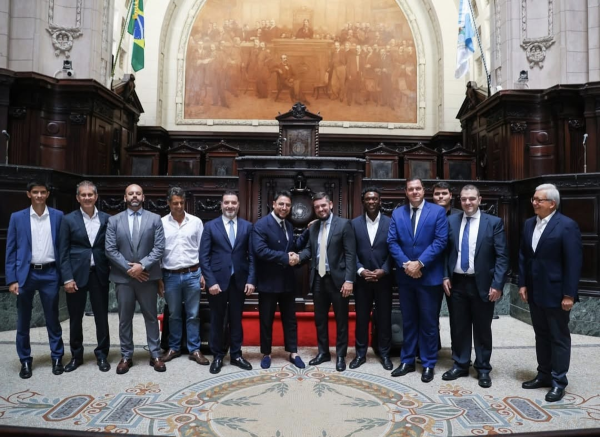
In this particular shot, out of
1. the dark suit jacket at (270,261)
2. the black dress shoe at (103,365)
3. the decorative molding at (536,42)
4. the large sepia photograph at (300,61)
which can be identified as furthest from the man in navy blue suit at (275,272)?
the large sepia photograph at (300,61)

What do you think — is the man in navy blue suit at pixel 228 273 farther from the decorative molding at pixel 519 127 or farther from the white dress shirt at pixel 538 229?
the decorative molding at pixel 519 127

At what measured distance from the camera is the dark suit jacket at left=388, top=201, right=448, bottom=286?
4.15 metres

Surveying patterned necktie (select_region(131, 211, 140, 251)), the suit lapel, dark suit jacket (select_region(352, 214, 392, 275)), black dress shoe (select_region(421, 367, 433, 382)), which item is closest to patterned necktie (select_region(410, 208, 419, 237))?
dark suit jacket (select_region(352, 214, 392, 275))

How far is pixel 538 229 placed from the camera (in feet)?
12.8

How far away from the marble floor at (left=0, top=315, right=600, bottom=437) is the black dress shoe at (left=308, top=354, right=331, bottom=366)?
3.8 inches

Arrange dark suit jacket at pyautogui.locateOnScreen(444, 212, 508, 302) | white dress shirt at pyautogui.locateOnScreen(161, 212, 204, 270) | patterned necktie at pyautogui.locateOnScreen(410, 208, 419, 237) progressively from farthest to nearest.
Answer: white dress shirt at pyautogui.locateOnScreen(161, 212, 204, 270) → patterned necktie at pyautogui.locateOnScreen(410, 208, 419, 237) → dark suit jacket at pyautogui.locateOnScreen(444, 212, 508, 302)

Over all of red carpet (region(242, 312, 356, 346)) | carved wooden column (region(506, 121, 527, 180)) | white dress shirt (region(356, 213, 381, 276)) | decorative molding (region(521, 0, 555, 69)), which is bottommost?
red carpet (region(242, 312, 356, 346))

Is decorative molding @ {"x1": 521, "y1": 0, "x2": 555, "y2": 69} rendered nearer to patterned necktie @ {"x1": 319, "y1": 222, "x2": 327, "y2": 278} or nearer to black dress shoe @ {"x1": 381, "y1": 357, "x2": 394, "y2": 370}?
patterned necktie @ {"x1": 319, "y1": 222, "x2": 327, "y2": 278}

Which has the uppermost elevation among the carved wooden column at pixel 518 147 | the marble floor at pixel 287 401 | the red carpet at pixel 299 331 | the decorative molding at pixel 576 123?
the decorative molding at pixel 576 123

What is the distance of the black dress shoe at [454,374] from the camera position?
4074mm

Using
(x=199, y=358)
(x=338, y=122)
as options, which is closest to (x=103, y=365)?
(x=199, y=358)

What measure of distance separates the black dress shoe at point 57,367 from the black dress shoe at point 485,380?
154 inches

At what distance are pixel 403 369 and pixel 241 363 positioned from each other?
5.20 feet

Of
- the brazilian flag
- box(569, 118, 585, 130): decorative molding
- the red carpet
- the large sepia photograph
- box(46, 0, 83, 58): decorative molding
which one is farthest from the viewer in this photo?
the large sepia photograph
